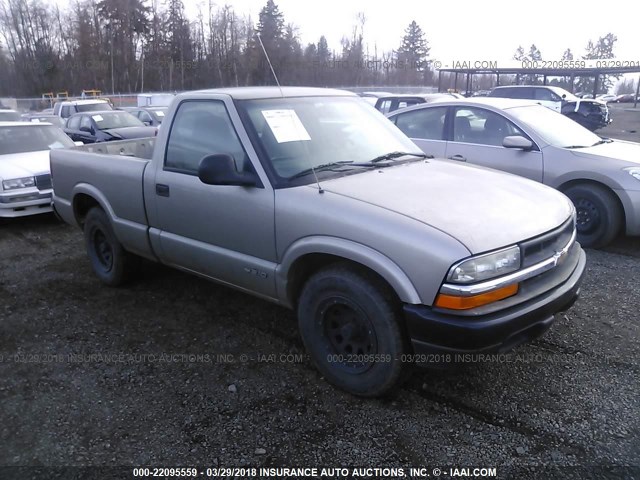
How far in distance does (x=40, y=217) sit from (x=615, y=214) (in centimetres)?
821

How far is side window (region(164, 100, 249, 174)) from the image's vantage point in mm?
3562

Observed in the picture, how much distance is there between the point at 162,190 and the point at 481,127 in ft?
14.6

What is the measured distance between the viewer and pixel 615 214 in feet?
18.4

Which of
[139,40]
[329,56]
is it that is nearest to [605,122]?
[329,56]

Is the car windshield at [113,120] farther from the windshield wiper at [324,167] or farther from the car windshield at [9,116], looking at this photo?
the windshield wiper at [324,167]

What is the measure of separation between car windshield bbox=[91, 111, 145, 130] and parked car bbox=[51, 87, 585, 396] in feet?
32.7

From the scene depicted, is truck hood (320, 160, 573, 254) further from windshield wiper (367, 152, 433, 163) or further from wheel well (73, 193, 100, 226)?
wheel well (73, 193, 100, 226)

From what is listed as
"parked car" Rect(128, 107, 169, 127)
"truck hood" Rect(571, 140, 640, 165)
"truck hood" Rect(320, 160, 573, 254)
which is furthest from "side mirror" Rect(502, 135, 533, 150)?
"parked car" Rect(128, 107, 169, 127)

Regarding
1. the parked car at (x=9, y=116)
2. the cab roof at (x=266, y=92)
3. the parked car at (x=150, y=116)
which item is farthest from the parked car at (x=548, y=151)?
the parked car at (x=150, y=116)

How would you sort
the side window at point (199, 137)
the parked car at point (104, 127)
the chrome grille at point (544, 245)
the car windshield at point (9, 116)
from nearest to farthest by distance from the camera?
the chrome grille at point (544, 245) < the side window at point (199, 137) < the parked car at point (104, 127) < the car windshield at point (9, 116)

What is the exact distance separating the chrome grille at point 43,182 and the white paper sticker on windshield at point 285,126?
5405mm

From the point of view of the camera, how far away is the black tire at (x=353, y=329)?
9.16 feet

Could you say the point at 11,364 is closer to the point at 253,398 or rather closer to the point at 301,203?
the point at 253,398

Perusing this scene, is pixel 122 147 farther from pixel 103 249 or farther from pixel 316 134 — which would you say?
pixel 316 134
